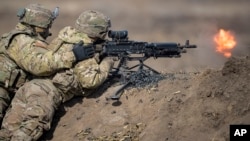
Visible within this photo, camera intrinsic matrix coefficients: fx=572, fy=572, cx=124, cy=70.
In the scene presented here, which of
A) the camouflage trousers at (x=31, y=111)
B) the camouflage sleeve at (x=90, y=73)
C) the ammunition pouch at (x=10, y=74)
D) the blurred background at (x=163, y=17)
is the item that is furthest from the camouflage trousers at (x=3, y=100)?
the blurred background at (x=163, y=17)

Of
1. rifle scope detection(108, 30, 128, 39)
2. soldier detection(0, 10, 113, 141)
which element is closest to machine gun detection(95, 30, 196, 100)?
rifle scope detection(108, 30, 128, 39)

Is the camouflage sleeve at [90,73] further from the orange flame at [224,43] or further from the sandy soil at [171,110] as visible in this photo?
the orange flame at [224,43]

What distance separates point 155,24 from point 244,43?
448 cm

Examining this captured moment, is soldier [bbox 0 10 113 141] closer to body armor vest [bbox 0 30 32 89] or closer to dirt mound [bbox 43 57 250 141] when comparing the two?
body armor vest [bbox 0 30 32 89]

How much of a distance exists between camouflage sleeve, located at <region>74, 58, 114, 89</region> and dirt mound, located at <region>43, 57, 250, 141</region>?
0.48 m

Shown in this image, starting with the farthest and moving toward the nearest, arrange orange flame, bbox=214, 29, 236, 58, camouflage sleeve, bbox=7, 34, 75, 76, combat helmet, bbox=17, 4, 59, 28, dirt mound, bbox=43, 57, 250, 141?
orange flame, bbox=214, 29, 236, 58
combat helmet, bbox=17, 4, 59, 28
camouflage sleeve, bbox=7, 34, 75, 76
dirt mound, bbox=43, 57, 250, 141

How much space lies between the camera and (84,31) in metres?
9.88

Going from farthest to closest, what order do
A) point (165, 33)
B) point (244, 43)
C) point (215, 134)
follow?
1. point (165, 33)
2. point (244, 43)
3. point (215, 134)

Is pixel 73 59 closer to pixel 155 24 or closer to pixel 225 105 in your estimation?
pixel 225 105

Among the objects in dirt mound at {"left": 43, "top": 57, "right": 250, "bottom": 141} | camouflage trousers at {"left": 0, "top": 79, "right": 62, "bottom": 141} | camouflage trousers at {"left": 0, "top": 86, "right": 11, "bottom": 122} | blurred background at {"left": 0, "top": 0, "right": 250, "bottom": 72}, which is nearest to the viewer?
dirt mound at {"left": 43, "top": 57, "right": 250, "bottom": 141}

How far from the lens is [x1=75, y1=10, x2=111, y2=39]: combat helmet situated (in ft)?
32.3

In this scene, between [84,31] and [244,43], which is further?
[244,43]

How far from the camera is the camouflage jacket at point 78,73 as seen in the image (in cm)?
953

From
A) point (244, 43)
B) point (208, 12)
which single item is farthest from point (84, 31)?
point (208, 12)
